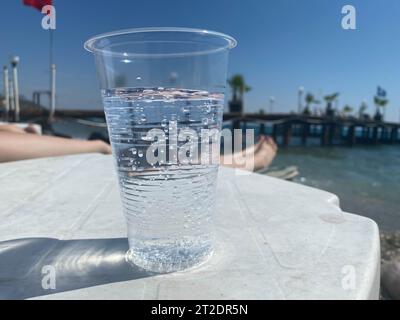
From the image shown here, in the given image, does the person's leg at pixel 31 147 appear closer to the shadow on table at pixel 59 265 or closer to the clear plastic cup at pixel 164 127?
the shadow on table at pixel 59 265

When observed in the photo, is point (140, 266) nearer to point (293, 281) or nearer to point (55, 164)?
point (293, 281)

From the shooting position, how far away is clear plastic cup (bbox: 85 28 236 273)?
0.49 metres

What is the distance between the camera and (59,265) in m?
0.53

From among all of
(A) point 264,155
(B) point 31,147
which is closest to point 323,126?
(A) point 264,155

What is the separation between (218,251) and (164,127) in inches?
9.1

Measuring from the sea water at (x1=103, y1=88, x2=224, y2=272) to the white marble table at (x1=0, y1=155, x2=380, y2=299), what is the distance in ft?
0.12

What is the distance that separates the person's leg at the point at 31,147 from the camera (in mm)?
1601

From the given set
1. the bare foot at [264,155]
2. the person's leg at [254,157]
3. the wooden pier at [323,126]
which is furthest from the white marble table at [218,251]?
the wooden pier at [323,126]

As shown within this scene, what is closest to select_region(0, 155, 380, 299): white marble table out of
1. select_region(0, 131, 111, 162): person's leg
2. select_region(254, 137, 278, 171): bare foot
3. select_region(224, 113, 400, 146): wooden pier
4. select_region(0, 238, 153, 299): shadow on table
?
select_region(0, 238, 153, 299): shadow on table

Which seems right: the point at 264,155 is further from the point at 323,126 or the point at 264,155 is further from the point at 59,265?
the point at 323,126

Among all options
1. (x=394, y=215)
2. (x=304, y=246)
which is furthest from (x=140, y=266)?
(x=394, y=215)

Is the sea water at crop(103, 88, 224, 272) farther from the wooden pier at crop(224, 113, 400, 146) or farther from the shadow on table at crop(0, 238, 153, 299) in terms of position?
the wooden pier at crop(224, 113, 400, 146)

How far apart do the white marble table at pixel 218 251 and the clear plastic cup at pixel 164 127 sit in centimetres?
6
